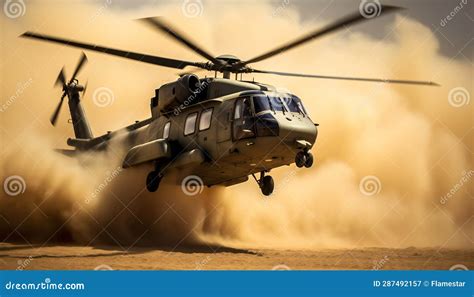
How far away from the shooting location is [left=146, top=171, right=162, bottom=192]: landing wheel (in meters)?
15.9

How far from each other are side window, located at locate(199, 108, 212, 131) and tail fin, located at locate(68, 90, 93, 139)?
236 inches

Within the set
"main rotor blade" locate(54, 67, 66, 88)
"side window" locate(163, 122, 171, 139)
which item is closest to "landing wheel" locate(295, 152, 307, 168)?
"side window" locate(163, 122, 171, 139)

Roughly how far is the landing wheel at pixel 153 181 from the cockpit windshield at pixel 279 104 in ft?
11.0

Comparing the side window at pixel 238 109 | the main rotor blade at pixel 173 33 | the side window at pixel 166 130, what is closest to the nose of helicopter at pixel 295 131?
the side window at pixel 238 109

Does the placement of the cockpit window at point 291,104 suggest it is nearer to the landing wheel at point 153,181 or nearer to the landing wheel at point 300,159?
the landing wheel at point 300,159

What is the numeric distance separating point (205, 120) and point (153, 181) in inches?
83.0

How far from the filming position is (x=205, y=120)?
15.1 m

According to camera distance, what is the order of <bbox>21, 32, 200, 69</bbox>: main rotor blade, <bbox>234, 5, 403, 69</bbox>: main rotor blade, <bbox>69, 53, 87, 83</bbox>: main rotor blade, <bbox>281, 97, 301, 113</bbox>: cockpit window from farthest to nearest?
<bbox>69, 53, 87, 83</bbox>: main rotor blade → <bbox>281, 97, 301, 113</bbox>: cockpit window → <bbox>21, 32, 200, 69</bbox>: main rotor blade → <bbox>234, 5, 403, 69</bbox>: main rotor blade

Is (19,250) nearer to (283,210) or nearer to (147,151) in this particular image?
(147,151)

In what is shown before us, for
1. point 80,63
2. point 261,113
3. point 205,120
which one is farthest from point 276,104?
point 80,63

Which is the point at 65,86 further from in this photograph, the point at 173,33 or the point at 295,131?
the point at 295,131

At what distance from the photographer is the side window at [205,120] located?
49.3 ft

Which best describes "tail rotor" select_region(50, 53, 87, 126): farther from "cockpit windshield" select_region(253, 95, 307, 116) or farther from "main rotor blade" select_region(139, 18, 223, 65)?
"cockpit windshield" select_region(253, 95, 307, 116)

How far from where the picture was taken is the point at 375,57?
2039cm
